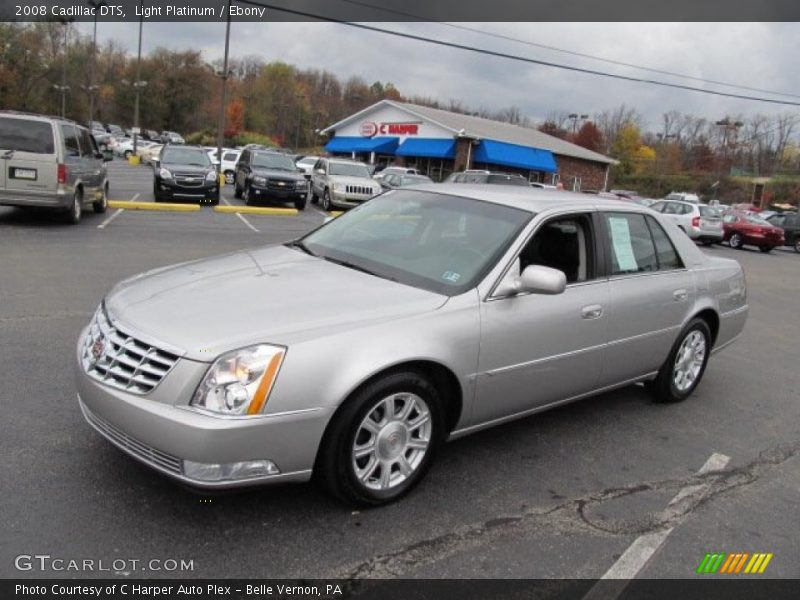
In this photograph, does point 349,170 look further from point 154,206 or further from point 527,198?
point 527,198

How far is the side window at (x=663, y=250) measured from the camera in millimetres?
5014

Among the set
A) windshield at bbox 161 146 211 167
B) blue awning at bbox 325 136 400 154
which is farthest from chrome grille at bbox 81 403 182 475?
blue awning at bbox 325 136 400 154

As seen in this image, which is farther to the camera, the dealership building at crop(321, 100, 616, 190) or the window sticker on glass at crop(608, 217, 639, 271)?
the dealership building at crop(321, 100, 616, 190)

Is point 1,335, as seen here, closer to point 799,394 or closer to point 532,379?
point 532,379

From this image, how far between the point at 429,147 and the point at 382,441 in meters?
40.1

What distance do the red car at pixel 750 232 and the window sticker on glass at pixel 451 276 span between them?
24.1 metres

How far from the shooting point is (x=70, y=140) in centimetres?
1202

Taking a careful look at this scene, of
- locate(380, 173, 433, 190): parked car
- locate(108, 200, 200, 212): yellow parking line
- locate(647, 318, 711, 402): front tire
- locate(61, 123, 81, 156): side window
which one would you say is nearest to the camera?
locate(647, 318, 711, 402): front tire

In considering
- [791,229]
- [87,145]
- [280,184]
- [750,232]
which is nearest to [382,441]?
[87,145]

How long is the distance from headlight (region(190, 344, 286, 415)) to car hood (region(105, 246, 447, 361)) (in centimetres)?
7

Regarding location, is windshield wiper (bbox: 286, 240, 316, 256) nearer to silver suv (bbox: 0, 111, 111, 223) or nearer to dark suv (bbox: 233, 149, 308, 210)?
silver suv (bbox: 0, 111, 111, 223)

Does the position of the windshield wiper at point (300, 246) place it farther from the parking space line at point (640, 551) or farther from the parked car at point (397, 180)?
the parked car at point (397, 180)

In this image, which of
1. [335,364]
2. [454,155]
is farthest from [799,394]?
[454,155]

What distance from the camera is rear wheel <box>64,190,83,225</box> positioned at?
1226 cm
